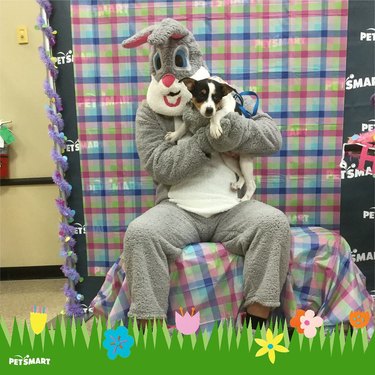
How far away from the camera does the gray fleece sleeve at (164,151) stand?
143cm

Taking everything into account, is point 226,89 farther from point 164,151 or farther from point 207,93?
point 164,151

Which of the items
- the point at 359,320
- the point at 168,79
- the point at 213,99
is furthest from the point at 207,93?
the point at 359,320

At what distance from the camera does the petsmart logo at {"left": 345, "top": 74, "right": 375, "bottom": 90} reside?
1748 mm

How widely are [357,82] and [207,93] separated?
777 mm

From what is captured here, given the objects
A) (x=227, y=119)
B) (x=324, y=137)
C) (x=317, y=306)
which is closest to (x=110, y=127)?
(x=227, y=119)

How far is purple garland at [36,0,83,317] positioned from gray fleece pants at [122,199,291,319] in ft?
1.99

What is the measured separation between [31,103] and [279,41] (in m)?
1.40

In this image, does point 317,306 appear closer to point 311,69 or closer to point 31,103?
point 311,69

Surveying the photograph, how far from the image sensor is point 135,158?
6.12 feet

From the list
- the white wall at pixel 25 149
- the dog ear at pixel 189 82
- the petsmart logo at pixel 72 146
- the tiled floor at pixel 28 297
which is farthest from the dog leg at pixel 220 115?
the white wall at pixel 25 149

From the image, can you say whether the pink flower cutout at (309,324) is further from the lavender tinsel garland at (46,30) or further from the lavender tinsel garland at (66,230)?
the lavender tinsel garland at (46,30)

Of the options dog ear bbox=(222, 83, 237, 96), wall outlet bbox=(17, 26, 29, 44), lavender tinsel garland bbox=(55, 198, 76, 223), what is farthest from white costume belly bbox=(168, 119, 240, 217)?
wall outlet bbox=(17, 26, 29, 44)

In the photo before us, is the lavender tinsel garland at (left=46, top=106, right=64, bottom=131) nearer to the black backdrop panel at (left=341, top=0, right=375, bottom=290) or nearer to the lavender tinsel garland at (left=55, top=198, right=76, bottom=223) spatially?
the lavender tinsel garland at (left=55, top=198, right=76, bottom=223)

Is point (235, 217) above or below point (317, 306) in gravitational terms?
above
